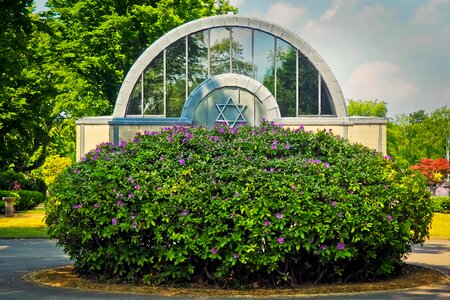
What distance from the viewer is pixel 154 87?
84.0ft

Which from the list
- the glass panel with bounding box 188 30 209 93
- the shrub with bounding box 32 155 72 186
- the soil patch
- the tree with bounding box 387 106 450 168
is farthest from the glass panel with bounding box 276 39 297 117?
the tree with bounding box 387 106 450 168

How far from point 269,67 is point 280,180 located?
46.2ft

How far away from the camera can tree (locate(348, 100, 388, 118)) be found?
315ft

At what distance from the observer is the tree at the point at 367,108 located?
96094mm

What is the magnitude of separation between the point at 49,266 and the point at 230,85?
10.6 meters

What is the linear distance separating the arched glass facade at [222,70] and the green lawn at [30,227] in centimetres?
521

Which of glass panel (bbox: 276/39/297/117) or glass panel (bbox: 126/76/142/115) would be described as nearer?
glass panel (bbox: 276/39/297/117)

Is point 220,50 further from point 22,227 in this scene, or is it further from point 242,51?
point 22,227

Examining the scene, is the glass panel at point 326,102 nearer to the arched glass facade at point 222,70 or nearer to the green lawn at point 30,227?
the arched glass facade at point 222,70

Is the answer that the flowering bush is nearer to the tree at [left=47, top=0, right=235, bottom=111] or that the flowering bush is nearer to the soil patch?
the soil patch

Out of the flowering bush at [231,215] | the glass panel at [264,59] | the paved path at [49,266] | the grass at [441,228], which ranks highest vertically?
the glass panel at [264,59]

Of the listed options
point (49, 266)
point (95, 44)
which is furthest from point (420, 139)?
point (49, 266)

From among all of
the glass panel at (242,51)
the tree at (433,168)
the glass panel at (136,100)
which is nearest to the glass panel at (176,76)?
the glass panel at (136,100)

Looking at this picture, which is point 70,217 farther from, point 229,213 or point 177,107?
point 177,107
